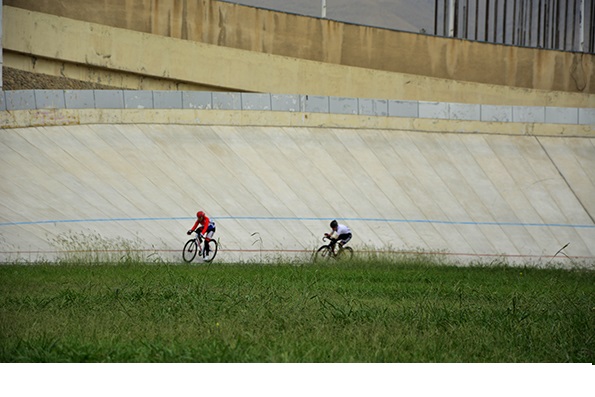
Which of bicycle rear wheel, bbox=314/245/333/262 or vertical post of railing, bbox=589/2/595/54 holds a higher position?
vertical post of railing, bbox=589/2/595/54

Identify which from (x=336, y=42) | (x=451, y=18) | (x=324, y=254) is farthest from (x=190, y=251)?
(x=451, y=18)

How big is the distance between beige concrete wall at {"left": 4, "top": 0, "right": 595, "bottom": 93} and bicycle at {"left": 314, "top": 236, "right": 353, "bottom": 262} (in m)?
11.6

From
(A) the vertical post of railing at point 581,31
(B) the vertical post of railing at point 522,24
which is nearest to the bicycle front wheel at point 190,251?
(B) the vertical post of railing at point 522,24

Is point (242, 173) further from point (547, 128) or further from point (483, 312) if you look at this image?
point (483, 312)

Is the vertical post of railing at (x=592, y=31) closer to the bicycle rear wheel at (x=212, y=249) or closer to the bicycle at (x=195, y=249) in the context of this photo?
the bicycle rear wheel at (x=212, y=249)

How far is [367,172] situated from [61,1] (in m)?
11.7

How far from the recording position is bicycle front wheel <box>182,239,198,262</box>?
23.7 m

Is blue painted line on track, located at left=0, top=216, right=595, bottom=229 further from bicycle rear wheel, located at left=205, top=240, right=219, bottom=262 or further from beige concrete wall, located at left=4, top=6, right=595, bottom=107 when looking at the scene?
beige concrete wall, located at left=4, top=6, right=595, bottom=107

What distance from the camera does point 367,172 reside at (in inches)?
1192

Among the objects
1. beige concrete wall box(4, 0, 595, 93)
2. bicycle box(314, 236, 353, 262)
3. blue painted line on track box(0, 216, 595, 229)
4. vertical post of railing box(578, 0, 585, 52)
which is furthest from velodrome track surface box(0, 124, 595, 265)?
vertical post of railing box(578, 0, 585, 52)

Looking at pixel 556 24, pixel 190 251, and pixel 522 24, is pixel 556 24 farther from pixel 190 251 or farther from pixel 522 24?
pixel 190 251

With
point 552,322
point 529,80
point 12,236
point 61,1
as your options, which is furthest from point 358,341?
point 529,80

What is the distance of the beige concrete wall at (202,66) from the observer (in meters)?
32.9

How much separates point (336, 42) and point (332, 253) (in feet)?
43.8
